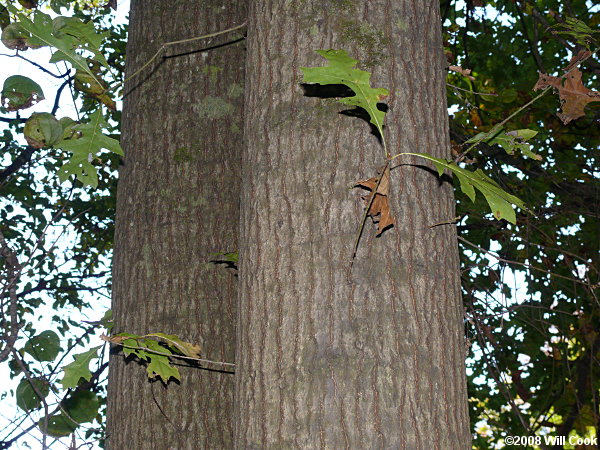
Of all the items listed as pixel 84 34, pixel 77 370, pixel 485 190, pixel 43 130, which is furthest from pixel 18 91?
pixel 485 190

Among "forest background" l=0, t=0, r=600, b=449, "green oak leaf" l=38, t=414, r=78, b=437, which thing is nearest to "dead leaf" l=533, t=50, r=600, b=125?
"forest background" l=0, t=0, r=600, b=449

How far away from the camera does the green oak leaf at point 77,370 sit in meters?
1.69

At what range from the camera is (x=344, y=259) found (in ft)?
4.22

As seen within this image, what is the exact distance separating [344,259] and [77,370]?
916mm

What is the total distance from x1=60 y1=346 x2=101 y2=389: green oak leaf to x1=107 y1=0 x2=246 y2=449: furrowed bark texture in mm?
494

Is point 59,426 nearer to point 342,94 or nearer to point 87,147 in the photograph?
point 87,147

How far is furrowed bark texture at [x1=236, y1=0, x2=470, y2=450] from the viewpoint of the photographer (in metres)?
1.22

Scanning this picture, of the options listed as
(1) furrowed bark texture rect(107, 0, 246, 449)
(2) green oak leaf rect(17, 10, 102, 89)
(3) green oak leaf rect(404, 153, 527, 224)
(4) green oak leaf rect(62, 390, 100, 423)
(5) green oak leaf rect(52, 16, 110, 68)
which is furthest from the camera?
(4) green oak leaf rect(62, 390, 100, 423)

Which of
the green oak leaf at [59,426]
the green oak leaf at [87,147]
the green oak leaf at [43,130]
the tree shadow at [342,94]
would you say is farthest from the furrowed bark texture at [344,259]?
the green oak leaf at [59,426]

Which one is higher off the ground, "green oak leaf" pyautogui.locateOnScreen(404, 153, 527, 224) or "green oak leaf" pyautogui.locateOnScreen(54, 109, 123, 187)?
"green oak leaf" pyautogui.locateOnScreen(54, 109, 123, 187)

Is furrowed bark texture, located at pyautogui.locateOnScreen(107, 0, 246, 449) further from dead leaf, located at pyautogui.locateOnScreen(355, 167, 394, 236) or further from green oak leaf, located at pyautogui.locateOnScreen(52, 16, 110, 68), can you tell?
dead leaf, located at pyautogui.locateOnScreen(355, 167, 394, 236)

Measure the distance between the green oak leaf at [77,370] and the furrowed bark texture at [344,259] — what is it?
0.56 metres

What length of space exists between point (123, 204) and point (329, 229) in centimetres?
142

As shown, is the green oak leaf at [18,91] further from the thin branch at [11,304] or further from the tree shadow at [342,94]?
the tree shadow at [342,94]
